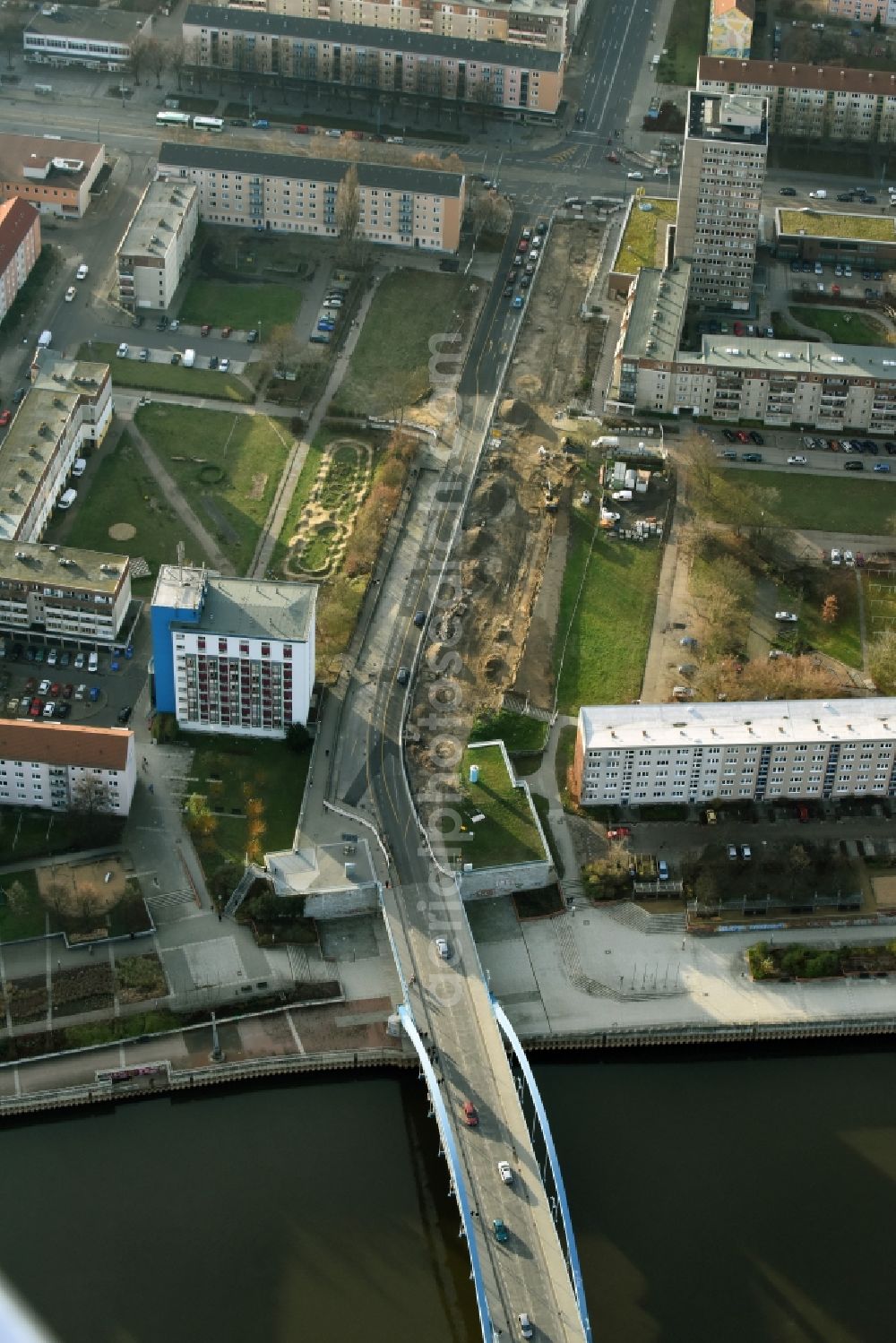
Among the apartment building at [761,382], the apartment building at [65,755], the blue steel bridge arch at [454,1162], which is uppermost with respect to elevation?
the apartment building at [761,382]

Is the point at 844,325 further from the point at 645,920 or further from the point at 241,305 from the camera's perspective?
the point at 645,920

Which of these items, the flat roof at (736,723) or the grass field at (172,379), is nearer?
the flat roof at (736,723)

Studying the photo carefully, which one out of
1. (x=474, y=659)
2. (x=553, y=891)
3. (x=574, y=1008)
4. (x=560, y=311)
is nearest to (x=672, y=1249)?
(x=574, y=1008)

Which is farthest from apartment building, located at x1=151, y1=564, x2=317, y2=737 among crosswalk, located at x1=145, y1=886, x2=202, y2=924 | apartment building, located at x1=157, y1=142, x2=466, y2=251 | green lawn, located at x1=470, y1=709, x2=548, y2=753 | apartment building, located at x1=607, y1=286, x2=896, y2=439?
apartment building, located at x1=157, y1=142, x2=466, y2=251

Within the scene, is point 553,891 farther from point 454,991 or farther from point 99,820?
point 99,820

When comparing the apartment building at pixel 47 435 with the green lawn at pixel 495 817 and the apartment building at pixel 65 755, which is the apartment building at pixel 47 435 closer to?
the apartment building at pixel 65 755

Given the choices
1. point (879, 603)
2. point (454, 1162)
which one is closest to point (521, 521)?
point (879, 603)

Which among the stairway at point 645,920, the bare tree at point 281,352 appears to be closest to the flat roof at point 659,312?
the bare tree at point 281,352

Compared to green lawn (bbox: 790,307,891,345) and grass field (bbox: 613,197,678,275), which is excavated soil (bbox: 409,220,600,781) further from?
green lawn (bbox: 790,307,891,345)
